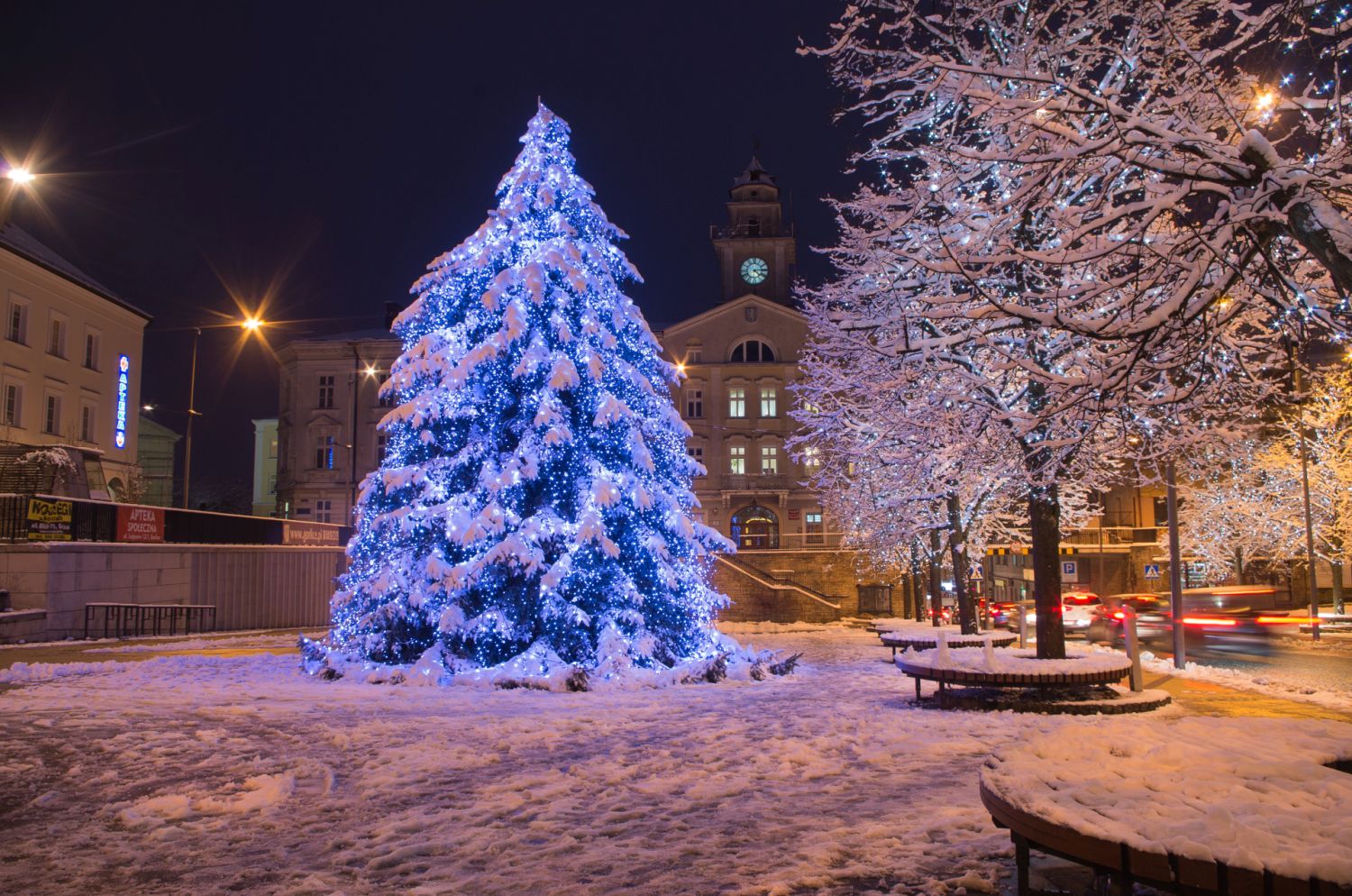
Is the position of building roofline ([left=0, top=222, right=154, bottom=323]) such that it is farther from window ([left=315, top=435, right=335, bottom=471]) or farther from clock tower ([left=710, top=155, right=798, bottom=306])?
clock tower ([left=710, top=155, right=798, bottom=306])

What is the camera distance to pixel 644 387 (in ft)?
55.6

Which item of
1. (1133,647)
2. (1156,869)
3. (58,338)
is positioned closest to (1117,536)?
(1133,647)

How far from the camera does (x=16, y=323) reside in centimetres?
3850

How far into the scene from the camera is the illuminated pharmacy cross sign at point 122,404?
4528 cm

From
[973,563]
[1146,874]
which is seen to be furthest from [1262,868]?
[973,563]

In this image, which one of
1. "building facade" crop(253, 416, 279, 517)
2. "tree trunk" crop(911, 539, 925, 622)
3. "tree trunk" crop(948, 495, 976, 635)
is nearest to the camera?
"tree trunk" crop(948, 495, 976, 635)

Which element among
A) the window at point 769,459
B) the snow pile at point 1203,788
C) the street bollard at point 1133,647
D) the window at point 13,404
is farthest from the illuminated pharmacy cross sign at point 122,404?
the snow pile at point 1203,788

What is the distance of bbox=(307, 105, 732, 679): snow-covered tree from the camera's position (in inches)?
599

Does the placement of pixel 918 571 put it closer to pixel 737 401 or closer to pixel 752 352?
pixel 737 401

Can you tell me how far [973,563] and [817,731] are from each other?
28442mm

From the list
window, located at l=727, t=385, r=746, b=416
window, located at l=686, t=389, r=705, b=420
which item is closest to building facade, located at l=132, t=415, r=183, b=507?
window, located at l=686, t=389, r=705, b=420

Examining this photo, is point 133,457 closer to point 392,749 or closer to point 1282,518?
point 392,749

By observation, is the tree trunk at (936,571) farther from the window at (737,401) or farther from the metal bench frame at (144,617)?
the window at (737,401)

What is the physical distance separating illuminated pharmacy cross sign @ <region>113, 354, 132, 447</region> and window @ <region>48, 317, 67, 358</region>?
14.2 feet
